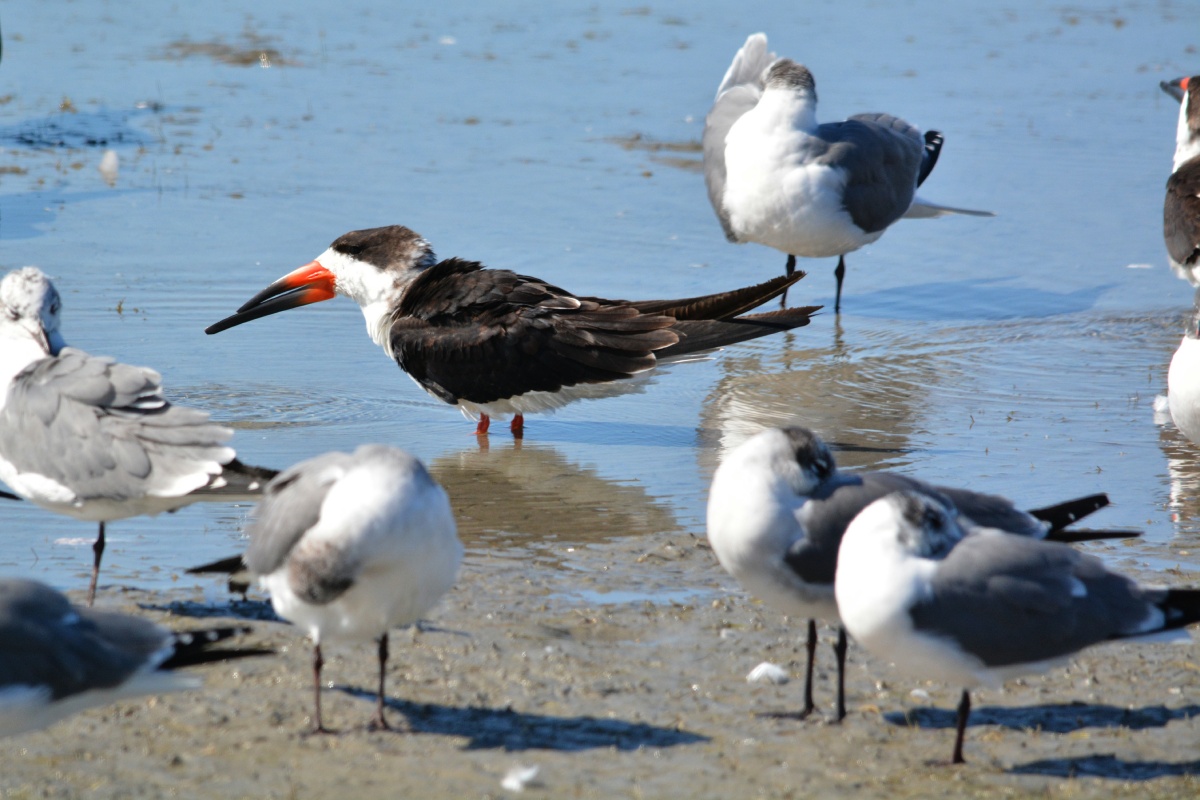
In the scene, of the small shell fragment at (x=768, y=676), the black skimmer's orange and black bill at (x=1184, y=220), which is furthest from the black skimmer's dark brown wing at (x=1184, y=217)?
the small shell fragment at (x=768, y=676)

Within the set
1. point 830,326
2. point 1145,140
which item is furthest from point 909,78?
point 830,326

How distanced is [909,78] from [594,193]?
525 centimetres

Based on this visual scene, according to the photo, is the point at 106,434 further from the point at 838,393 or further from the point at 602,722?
the point at 838,393

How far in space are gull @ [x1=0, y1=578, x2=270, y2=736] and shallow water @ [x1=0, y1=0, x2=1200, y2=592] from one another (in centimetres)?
138

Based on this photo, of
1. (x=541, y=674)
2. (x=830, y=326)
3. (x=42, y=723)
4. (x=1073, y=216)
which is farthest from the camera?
(x=1073, y=216)

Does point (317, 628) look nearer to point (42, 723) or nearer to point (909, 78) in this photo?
point (42, 723)

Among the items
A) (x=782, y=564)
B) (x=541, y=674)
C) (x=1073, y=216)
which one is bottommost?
(x=541, y=674)

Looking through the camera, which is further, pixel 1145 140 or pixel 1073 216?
pixel 1145 140

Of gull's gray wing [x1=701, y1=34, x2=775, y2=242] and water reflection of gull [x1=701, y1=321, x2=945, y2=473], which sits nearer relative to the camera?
water reflection of gull [x1=701, y1=321, x2=945, y2=473]

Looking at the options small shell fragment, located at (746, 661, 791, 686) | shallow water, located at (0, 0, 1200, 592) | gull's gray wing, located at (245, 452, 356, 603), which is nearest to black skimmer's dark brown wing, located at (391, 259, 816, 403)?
shallow water, located at (0, 0, 1200, 592)

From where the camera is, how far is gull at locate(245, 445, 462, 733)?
→ 3758mm

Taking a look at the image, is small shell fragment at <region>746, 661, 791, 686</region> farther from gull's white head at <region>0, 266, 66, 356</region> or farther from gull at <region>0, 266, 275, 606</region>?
gull's white head at <region>0, 266, 66, 356</region>

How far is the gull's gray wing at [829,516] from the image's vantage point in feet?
13.3

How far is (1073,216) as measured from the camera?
11359mm
